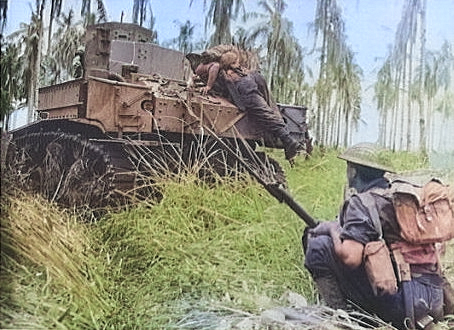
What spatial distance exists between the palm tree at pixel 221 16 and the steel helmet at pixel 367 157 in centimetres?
76

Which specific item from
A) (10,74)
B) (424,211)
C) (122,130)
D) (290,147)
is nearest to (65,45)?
(10,74)

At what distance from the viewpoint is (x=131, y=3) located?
11.1 ft

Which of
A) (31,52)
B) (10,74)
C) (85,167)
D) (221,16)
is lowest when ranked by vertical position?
(85,167)

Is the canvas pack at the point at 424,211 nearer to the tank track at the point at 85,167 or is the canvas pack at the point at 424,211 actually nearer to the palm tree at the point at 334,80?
the palm tree at the point at 334,80

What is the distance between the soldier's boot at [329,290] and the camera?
3420 millimetres

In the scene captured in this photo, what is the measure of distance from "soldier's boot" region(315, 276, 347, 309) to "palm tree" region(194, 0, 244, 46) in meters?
1.15

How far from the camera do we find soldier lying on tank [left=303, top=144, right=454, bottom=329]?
3400 millimetres

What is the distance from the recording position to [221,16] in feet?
11.3

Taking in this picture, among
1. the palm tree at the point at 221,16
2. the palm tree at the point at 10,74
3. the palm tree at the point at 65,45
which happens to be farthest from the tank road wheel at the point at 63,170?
the palm tree at the point at 221,16

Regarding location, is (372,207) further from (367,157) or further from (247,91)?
(247,91)

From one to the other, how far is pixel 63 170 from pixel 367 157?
53.7 inches

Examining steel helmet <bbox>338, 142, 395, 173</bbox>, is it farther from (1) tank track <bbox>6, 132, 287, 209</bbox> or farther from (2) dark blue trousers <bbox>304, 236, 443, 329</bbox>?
(1) tank track <bbox>6, 132, 287, 209</bbox>

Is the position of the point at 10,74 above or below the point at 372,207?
above

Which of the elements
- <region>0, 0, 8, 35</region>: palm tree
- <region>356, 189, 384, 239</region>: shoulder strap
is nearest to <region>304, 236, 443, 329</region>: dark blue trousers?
<region>356, 189, 384, 239</region>: shoulder strap
